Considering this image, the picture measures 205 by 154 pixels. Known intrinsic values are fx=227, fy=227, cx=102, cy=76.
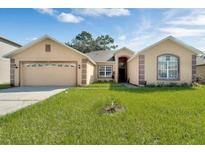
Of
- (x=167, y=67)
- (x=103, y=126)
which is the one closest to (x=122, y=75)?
(x=167, y=67)

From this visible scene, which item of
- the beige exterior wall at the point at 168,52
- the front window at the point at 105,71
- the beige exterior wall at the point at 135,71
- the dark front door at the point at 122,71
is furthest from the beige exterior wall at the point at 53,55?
the dark front door at the point at 122,71

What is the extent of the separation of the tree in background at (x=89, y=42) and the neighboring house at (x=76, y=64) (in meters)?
40.6

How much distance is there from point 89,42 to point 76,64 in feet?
144

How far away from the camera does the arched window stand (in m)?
19.0

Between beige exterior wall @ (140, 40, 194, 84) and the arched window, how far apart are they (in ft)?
0.98

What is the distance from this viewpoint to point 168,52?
62.0 feet

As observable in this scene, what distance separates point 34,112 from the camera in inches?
308

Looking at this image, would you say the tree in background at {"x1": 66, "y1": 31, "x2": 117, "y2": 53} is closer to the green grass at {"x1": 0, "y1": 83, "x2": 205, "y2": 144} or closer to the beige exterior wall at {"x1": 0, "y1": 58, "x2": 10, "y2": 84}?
the beige exterior wall at {"x1": 0, "y1": 58, "x2": 10, "y2": 84}

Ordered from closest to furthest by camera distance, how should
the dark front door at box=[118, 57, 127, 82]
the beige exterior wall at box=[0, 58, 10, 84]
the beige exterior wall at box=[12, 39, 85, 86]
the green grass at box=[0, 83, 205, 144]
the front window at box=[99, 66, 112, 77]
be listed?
1. the green grass at box=[0, 83, 205, 144]
2. the beige exterior wall at box=[12, 39, 85, 86]
3. the beige exterior wall at box=[0, 58, 10, 84]
4. the dark front door at box=[118, 57, 127, 82]
5. the front window at box=[99, 66, 112, 77]

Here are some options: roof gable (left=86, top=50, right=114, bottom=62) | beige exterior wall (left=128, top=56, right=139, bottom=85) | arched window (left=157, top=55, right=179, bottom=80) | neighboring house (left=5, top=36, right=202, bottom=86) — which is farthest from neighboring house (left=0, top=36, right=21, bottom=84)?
arched window (left=157, top=55, right=179, bottom=80)

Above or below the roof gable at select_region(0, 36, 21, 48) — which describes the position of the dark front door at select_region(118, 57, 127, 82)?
below

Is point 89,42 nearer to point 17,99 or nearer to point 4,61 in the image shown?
point 4,61

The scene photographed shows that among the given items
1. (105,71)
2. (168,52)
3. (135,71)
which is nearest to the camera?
(168,52)
